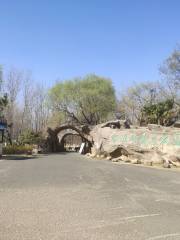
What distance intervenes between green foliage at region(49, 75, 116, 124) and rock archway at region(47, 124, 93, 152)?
3.95m

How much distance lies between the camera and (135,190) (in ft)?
35.6

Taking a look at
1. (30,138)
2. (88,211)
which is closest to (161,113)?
(30,138)

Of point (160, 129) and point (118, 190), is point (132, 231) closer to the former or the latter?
point (118, 190)

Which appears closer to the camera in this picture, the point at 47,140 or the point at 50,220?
the point at 50,220

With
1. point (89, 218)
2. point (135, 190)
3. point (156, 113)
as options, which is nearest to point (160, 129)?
point (156, 113)

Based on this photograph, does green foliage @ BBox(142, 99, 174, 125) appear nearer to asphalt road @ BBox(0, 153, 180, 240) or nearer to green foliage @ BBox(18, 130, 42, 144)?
green foliage @ BBox(18, 130, 42, 144)

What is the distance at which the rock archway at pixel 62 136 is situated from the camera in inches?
1625

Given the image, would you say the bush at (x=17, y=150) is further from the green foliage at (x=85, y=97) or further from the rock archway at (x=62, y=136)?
the green foliage at (x=85, y=97)

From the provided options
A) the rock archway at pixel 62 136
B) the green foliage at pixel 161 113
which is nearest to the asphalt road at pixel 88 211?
the green foliage at pixel 161 113

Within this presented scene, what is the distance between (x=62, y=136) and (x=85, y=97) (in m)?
7.24

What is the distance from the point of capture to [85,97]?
48188 mm

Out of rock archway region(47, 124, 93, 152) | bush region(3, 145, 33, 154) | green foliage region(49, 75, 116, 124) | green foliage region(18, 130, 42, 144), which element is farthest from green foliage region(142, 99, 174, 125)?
green foliage region(18, 130, 42, 144)

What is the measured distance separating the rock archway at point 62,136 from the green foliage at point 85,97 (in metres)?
3.95

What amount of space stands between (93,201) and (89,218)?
1.86 metres
